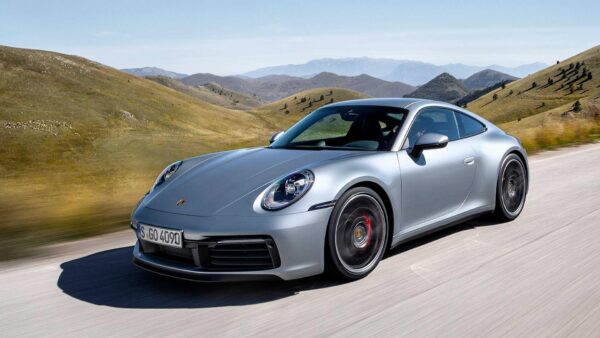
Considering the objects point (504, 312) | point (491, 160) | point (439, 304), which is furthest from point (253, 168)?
point (491, 160)

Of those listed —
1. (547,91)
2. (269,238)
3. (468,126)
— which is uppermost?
(468,126)

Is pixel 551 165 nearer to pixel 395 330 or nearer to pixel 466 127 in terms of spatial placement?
pixel 466 127

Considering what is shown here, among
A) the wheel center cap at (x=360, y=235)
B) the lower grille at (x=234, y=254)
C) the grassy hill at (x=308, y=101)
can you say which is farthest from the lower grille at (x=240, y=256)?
the grassy hill at (x=308, y=101)

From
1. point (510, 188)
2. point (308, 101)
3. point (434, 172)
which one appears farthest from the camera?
point (308, 101)

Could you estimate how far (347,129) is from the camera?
578 cm

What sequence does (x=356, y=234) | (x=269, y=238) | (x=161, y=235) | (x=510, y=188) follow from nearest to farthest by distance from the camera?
(x=269, y=238) → (x=161, y=235) → (x=356, y=234) → (x=510, y=188)

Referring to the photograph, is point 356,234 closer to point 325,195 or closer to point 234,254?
point 325,195

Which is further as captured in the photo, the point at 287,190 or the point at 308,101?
the point at 308,101

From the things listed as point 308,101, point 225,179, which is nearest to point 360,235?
point 225,179

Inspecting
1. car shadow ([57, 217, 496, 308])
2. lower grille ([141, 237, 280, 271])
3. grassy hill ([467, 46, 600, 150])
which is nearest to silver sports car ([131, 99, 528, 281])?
lower grille ([141, 237, 280, 271])

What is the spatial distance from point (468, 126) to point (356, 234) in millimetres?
2233

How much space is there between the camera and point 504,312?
384cm

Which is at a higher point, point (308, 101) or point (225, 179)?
point (225, 179)

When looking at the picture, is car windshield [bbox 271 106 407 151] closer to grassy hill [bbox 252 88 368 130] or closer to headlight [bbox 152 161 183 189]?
headlight [bbox 152 161 183 189]
